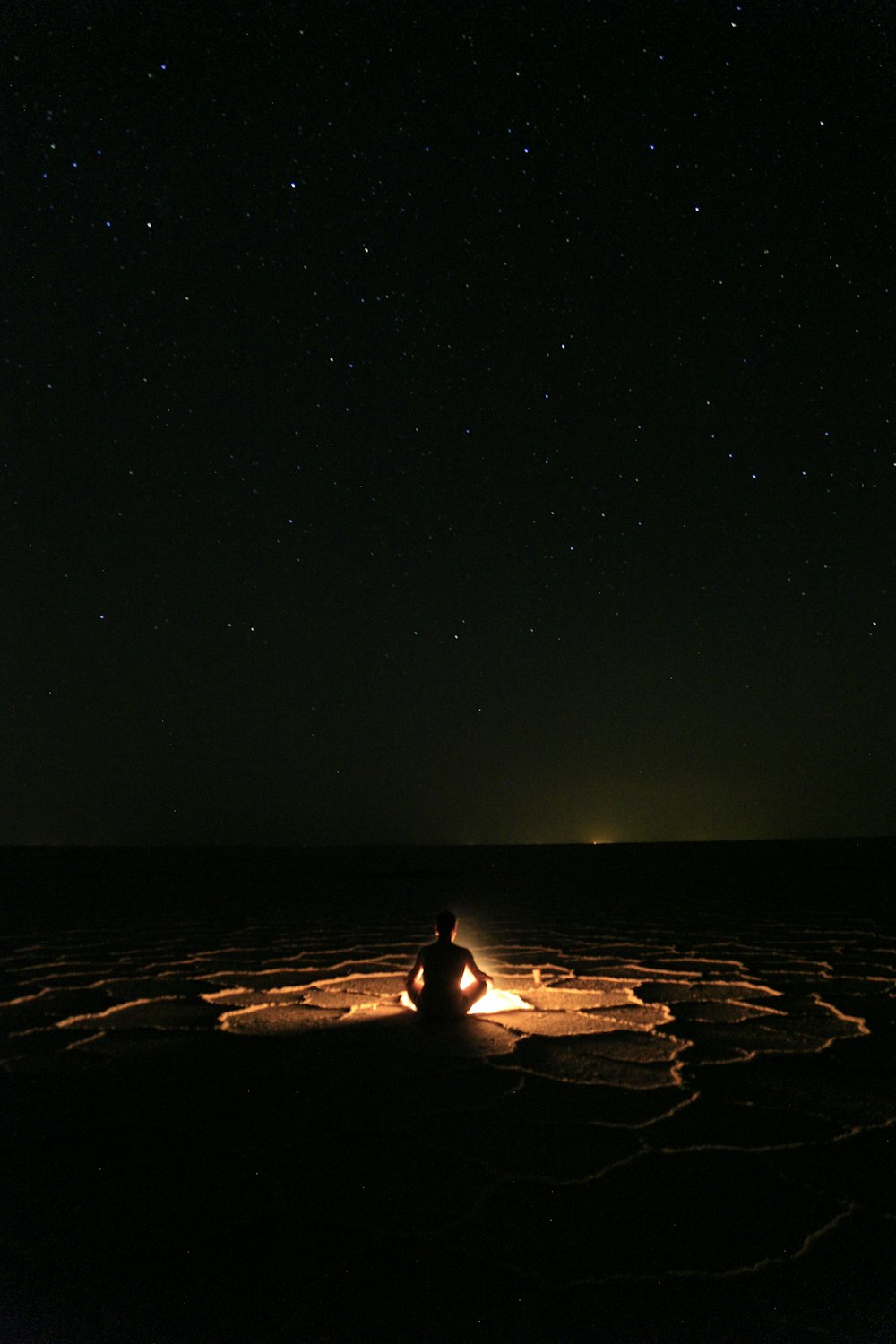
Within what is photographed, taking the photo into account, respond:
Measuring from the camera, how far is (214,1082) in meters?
2.88

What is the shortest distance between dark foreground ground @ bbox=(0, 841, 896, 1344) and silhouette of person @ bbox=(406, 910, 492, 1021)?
133mm

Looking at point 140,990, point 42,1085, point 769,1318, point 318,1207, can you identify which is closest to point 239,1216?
point 318,1207

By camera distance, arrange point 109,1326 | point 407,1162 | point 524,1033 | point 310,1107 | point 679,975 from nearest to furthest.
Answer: point 109,1326, point 407,1162, point 310,1107, point 524,1033, point 679,975

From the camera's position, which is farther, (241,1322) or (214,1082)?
(214,1082)

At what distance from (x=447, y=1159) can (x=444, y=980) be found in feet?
4.62

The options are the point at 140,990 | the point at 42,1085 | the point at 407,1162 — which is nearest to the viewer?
the point at 407,1162

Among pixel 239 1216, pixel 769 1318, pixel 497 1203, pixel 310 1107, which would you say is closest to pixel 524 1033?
pixel 310 1107

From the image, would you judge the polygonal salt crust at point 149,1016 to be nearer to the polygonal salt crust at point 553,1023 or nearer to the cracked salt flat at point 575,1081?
the cracked salt flat at point 575,1081

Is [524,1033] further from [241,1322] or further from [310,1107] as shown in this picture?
[241,1322]

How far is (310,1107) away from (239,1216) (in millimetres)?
706

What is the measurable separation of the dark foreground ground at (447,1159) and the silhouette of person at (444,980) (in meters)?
0.13

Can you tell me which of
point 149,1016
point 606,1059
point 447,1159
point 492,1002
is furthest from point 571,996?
point 447,1159

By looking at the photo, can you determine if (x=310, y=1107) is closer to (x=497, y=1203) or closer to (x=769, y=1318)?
(x=497, y=1203)

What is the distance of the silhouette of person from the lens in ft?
12.0
